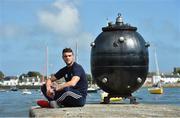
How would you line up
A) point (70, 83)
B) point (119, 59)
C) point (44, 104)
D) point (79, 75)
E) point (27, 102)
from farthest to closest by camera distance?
1. point (27, 102)
2. point (119, 59)
3. point (44, 104)
4. point (79, 75)
5. point (70, 83)

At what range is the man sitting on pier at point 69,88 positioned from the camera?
9039 mm

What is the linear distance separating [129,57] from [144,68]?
1.53ft

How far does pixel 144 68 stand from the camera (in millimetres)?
11109

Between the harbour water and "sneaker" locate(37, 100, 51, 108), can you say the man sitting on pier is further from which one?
the harbour water

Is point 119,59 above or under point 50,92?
above

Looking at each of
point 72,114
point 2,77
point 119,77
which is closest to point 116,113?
point 72,114

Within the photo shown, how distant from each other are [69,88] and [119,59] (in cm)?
208

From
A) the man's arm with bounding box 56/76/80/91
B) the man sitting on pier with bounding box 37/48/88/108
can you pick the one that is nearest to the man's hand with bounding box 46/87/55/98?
the man sitting on pier with bounding box 37/48/88/108

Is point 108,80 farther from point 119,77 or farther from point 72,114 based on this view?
point 72,114

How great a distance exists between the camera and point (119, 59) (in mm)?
10828

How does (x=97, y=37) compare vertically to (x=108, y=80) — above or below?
above

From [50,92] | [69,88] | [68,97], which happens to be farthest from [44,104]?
[69,88]

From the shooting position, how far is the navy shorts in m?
9.04

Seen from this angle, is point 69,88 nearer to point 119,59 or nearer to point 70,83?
point 70,83
